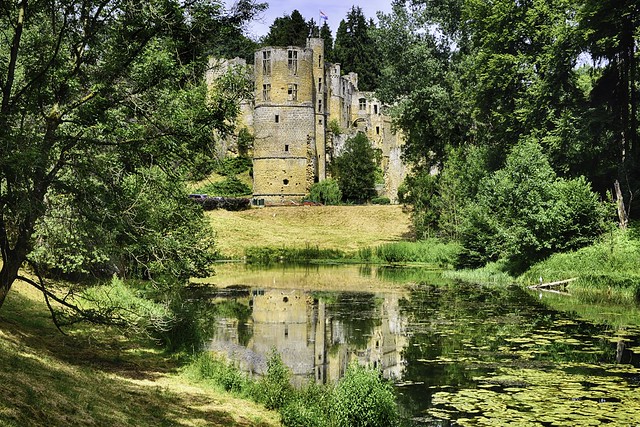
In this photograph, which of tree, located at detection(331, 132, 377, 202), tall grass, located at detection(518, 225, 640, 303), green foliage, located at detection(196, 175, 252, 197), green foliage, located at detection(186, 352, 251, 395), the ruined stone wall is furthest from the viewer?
green foliage, located at detection(196, 175, 252, 197)

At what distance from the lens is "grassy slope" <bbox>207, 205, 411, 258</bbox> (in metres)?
53.1

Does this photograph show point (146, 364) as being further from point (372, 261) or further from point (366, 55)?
point (366, 55)

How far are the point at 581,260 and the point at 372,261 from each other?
20.6 metres

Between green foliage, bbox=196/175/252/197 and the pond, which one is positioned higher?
green foliage, bbox=196/175/252/197

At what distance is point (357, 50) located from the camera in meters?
102

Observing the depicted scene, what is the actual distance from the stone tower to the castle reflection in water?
4153 cm

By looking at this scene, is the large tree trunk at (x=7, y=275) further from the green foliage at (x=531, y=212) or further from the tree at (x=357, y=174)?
the tree at (x=357, y=174)

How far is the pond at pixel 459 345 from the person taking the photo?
12484mm

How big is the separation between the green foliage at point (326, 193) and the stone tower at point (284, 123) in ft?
6.40

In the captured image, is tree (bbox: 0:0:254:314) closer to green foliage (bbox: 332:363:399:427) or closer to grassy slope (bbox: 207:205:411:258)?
green foliage (bbox: 332:363:399:427)

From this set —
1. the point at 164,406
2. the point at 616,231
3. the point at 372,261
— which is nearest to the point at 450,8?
the point at 372,261

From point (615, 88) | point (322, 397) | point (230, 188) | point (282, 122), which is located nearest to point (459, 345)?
point (322, 397)

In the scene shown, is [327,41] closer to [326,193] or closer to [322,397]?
[326,193]

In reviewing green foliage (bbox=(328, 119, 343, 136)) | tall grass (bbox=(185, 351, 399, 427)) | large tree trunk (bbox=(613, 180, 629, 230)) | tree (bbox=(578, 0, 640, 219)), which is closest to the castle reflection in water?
tall grass (bbox=(185, 351, 399, 427))
